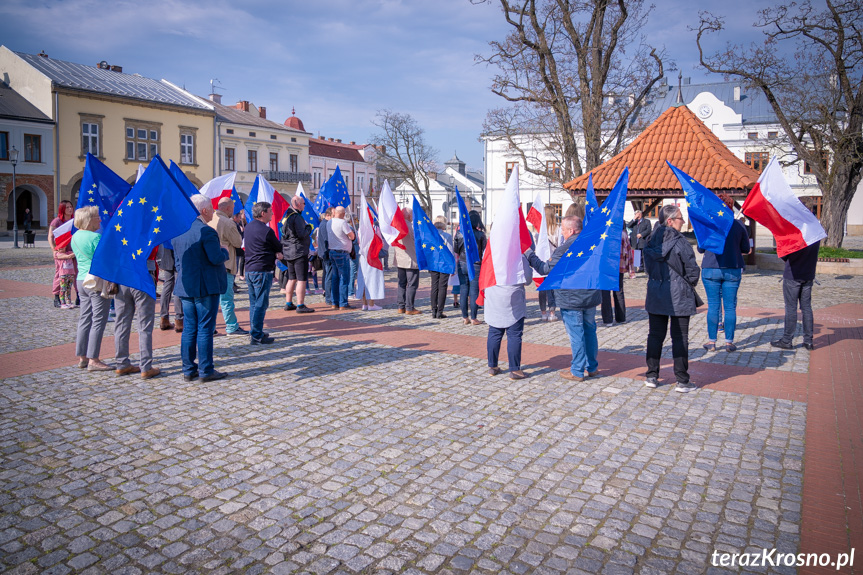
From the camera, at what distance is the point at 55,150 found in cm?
3922

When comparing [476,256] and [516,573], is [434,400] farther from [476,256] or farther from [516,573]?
[476,256]

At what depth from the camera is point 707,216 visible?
25.0 feet

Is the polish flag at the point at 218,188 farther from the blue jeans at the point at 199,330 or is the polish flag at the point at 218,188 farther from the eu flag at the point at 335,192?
the blue jeans at the point at 199,330

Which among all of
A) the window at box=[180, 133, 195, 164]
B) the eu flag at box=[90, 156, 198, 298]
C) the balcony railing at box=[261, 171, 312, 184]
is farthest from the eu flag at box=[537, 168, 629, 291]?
the balcony railing at box=[261, 171, 312, 184]

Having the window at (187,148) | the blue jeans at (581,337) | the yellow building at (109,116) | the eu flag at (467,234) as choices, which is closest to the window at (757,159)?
the yellow building at (109,116)

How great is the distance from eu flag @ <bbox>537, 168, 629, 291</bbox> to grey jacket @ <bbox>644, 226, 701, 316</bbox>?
0.37 m

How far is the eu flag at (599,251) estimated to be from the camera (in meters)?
6.57

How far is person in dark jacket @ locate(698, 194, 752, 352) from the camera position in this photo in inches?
330

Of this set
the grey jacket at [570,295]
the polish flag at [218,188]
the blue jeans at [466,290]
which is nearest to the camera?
the grey jacket at [570,295]

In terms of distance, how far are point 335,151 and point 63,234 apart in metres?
59.7

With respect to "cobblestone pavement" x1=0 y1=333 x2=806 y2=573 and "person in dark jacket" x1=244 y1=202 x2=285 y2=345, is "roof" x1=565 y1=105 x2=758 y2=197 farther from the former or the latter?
"cobblestone pavement" x1=0 y1=333 x2=806 y2=573

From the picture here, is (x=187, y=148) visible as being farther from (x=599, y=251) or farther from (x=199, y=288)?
(x=599, y=251)

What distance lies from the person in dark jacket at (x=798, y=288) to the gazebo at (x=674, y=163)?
27.7ft

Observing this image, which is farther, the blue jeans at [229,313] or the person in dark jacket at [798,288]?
the blue jeans at [229,313]
